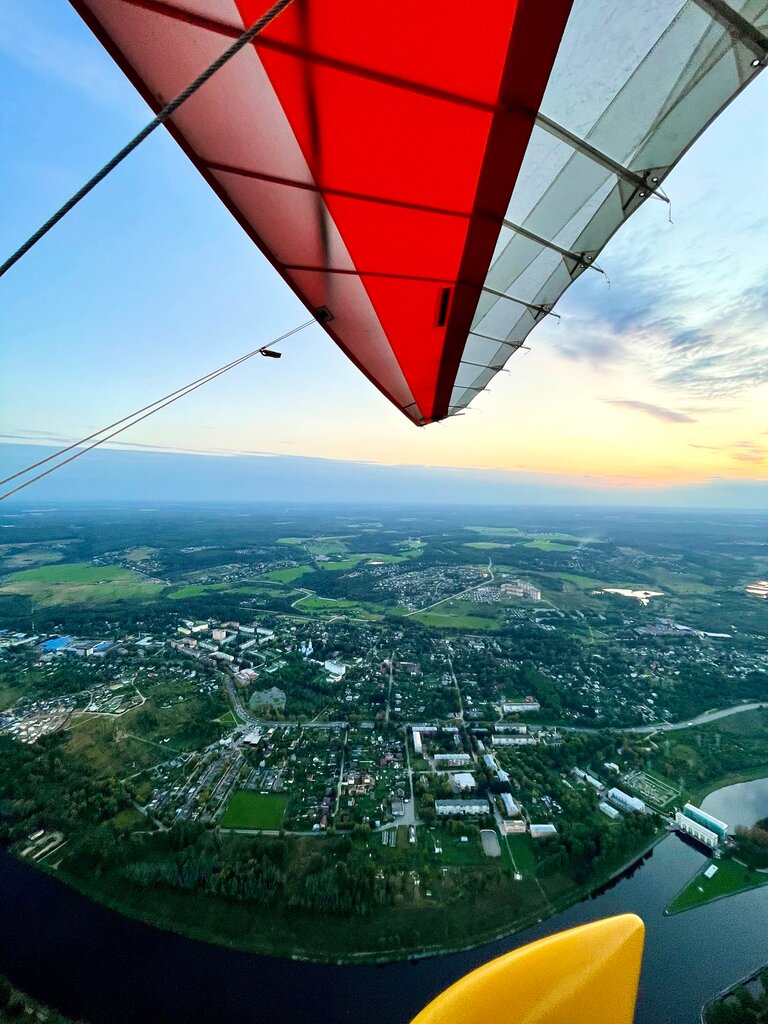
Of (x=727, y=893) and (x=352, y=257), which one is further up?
(x=352, y=257)

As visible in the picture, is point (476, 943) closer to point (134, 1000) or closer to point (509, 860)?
point (509, 860)

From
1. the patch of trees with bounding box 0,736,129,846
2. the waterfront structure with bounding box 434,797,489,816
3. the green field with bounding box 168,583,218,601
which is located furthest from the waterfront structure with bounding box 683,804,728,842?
the green field with bounding box 168,583,218,601

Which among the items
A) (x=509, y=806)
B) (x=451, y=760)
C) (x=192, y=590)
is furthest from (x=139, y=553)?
(x=509, y=806)

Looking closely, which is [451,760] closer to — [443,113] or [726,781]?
[726,781]

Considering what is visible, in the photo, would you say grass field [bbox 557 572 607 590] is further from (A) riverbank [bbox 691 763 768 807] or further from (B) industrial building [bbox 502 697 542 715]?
(A) riverbank [bbox 691 763 768 807]

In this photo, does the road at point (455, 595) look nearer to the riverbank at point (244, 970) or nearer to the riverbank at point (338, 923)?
the riverbank at point (338, 923)

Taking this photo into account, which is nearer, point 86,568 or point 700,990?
point 700,990

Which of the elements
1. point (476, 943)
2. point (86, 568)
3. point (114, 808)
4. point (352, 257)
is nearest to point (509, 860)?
point (476, 943)
